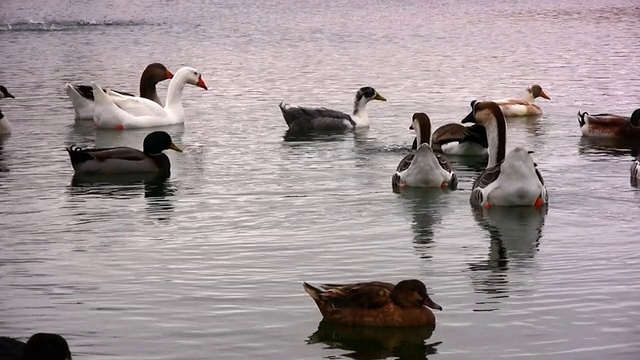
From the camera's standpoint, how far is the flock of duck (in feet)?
29.5

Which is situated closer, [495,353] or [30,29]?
[495,353]

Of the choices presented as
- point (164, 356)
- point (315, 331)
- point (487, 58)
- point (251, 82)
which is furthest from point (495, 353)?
point (487, 58)

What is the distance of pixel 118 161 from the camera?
16.2m

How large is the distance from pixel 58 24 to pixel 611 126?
29.5 meters

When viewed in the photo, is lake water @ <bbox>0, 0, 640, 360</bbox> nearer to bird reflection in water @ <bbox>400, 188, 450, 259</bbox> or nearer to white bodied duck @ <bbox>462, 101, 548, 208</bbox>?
bird reflection in water @ <bbox>400, 188, 450, 259</bbox>

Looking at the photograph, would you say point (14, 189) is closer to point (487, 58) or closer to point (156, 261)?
point (156, 261)

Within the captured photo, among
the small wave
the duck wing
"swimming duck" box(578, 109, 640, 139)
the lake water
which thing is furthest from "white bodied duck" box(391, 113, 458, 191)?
the small wave

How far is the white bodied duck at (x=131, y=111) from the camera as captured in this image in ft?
68.0

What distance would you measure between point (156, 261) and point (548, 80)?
17.0 metres

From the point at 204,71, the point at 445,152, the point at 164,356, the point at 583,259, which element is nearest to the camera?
the point at 164,356

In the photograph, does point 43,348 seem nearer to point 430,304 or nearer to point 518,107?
point 430,304

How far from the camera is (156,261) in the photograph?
1115cm

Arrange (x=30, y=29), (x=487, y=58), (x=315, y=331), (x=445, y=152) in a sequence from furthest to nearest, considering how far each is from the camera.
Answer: (x=30, y=29) < (x=487, y=58) < (x=445, y=152) < (x=315, y=331)

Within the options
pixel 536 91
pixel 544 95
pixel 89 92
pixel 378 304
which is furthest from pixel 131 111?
pixel 378 304
